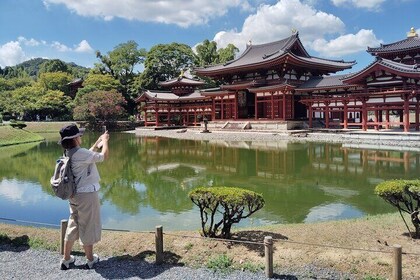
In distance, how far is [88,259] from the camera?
476 centimetres

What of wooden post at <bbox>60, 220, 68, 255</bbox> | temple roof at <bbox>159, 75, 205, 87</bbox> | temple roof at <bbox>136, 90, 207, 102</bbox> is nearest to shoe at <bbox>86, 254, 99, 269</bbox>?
wooden post at <bbox>60, 220, 68, 255</bbox>

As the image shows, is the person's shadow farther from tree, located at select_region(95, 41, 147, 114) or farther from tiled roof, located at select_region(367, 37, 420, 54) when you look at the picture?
tree, located at select_region(95, 41, 147, 114)

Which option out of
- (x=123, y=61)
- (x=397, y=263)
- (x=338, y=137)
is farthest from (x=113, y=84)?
(x=397, y=263)

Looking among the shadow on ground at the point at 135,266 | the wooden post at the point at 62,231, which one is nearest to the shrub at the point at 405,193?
the shadow on ground at the point at 135,266

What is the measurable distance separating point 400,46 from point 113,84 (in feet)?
120

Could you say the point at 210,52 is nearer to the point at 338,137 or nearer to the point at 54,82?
the point at 54,82

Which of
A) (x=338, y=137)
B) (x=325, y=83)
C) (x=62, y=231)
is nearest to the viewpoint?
(x=62, y=231)

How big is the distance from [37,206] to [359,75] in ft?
73.3

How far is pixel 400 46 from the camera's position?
1155 inches

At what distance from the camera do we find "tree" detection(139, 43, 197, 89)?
2069 inches

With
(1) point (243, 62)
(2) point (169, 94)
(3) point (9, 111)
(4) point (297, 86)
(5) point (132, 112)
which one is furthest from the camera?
(5) point (132, 112)

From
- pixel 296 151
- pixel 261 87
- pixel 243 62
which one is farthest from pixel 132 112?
pixel 296 151

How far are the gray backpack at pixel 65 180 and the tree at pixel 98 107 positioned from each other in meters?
40.3

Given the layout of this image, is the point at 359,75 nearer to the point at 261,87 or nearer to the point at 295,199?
the point at 261,87
